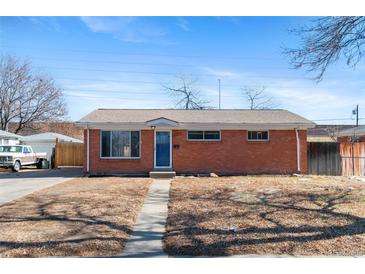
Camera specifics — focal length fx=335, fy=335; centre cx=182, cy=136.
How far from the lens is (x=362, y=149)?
1805 cm

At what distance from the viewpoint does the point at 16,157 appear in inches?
852

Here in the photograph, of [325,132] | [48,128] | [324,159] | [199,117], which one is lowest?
[324,159]

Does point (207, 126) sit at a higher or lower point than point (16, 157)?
higher

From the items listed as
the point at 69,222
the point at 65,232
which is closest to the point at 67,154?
the point at 69,222

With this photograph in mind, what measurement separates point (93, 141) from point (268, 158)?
9.08m

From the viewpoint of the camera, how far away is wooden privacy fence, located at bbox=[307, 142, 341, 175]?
17906 mm

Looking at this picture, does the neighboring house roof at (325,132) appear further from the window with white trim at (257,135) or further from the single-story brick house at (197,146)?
the window with white trim at (257,135)

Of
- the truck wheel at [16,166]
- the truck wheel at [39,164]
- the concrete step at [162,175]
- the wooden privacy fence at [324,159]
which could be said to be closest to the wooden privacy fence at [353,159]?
the wooden privacy fence at [324,159]

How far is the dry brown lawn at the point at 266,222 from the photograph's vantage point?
18.2 feet

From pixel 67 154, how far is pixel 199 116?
39.2 feet

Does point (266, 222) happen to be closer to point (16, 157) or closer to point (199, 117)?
point (199, 117)

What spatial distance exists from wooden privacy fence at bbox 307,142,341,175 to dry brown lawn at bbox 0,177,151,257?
10.5 metres

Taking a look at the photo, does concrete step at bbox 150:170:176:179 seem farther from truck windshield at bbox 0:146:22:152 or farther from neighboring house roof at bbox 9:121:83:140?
neighboring house roof at bbox 9:121:83:140

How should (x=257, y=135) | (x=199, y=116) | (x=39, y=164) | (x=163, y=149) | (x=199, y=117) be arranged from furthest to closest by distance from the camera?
(x=39, y=164) → (x=199, y=116) → (x=199, y=117) → (x=257, y=135) → (x=163, y=149)
